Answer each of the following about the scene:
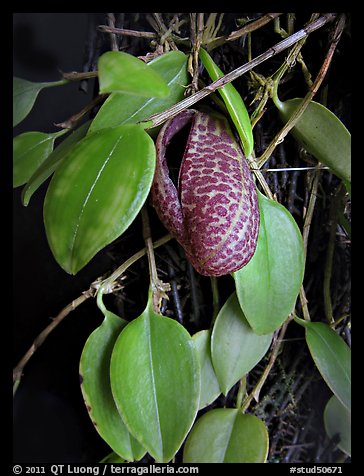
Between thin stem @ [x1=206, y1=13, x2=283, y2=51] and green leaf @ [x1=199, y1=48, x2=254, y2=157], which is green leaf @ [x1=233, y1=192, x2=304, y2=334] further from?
thin stem @ [x1=206, y1=13, x2=283, y2=51]

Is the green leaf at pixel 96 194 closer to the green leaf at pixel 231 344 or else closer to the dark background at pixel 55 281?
the dark background at pixel 55 281

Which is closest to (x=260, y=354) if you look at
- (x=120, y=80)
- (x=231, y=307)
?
(x=231, y=307)

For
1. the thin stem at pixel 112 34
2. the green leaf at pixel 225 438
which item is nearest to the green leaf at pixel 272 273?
the green leaf at pixel 225 438

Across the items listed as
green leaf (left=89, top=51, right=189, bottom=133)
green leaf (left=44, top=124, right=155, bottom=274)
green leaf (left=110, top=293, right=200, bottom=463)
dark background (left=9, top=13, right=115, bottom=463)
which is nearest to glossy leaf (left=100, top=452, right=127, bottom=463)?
dark background (left=9, top=13, right=115, bottom=463)

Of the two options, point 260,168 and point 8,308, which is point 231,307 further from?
point 8,308

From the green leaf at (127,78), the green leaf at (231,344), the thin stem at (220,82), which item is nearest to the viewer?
the green leaf at (127,78)
